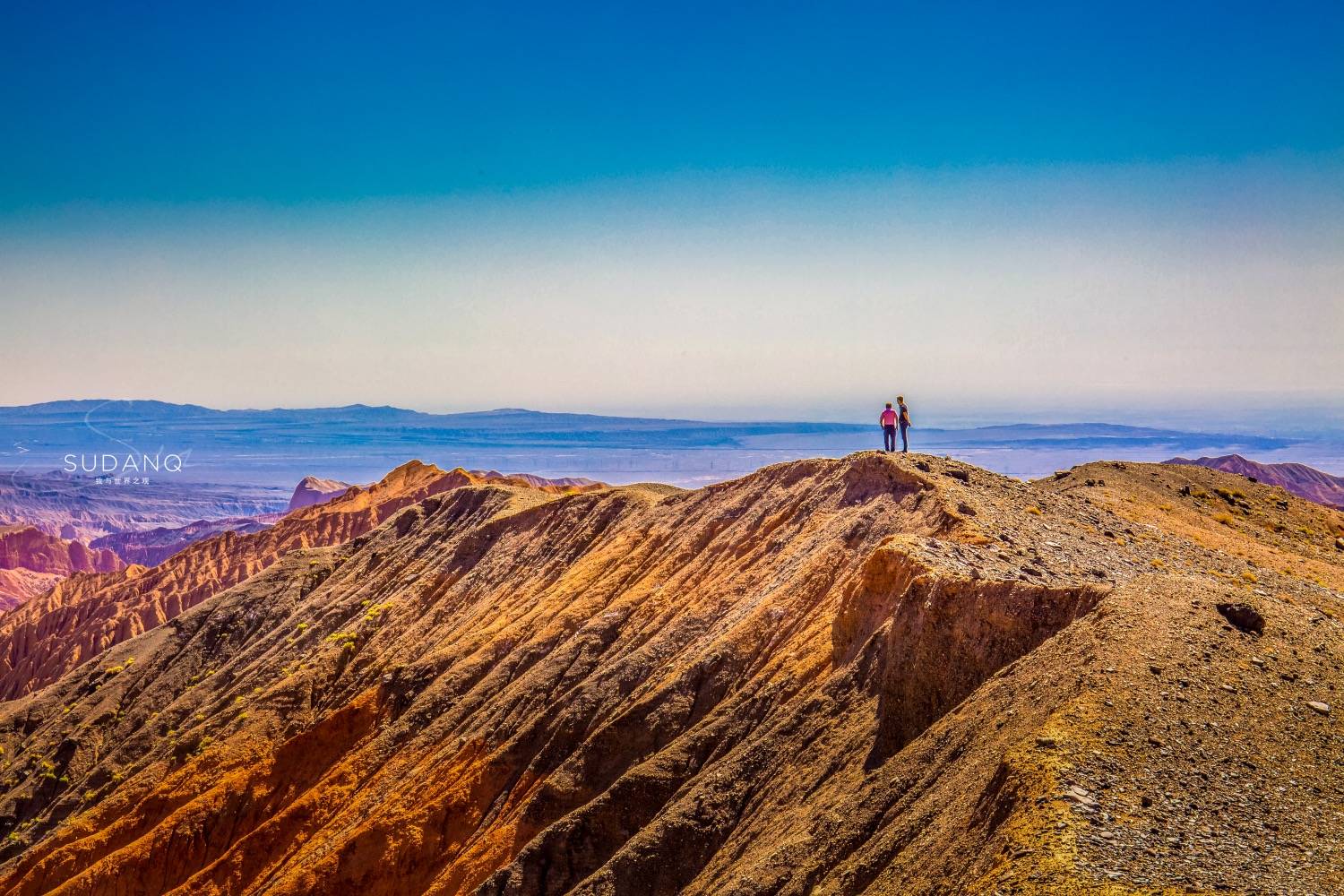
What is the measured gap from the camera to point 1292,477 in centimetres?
16600

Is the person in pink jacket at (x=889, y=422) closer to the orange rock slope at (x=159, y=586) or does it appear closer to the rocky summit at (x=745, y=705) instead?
the rocky summit at (x=745, y=705)

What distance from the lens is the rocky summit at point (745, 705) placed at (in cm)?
1728

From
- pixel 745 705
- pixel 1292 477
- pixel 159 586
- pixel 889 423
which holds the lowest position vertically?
pixel 159 586

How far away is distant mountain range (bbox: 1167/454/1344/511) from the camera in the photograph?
497 feet

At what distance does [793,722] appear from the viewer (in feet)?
94.4

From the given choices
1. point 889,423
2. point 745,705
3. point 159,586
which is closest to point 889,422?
point 889,423

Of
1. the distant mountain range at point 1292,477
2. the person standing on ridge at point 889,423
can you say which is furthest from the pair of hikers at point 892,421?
the distant mountain range at point 1292,477

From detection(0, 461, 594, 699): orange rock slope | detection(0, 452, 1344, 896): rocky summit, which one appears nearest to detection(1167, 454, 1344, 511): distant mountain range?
detection(0, 452, 1344, 896): rocky summit

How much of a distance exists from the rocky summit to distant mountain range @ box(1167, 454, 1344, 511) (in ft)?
353

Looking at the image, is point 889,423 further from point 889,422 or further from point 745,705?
point 745,705

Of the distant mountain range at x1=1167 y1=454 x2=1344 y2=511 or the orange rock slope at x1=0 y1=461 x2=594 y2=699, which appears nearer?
the orange rock slope at x1=0 y1=461 x2=594 y2=699

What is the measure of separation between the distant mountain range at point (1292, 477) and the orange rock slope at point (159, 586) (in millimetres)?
109458

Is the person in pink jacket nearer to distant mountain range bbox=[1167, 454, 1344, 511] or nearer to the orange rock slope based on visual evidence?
the orange rock slope

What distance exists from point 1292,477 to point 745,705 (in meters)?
165
